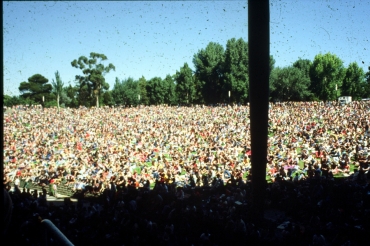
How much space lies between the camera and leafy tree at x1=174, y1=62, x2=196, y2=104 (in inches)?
1547

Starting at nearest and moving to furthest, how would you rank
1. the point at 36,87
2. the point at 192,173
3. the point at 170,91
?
the point at 192,173 → the point at 36,87 → the point at 170,91

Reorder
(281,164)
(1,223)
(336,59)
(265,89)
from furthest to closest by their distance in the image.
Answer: (336,59)
(281,164)
(265,89)
(1,223)

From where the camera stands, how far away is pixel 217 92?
104 ft

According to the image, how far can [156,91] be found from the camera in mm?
45844

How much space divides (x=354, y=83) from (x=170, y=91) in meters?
28.0

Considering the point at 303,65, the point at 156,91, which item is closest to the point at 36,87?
the point at 156,91

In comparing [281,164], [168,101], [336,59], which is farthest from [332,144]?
[336,59]

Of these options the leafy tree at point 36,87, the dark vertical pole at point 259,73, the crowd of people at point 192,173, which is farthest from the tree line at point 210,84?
the dark vertical pole at point 259,73

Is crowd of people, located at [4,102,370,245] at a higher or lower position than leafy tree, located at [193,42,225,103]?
lower

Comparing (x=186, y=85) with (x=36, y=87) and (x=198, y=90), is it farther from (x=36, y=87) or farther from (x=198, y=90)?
(x=36, y=87)

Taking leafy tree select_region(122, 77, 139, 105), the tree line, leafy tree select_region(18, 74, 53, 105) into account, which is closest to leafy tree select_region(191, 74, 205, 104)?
the tree line

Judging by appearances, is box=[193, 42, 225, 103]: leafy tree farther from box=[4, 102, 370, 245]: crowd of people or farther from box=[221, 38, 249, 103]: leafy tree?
box=[4, 102, 370, 245]: crowd of people

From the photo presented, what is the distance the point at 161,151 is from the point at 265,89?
13.2 meters

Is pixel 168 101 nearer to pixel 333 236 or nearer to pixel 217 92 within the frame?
pixel 217 92
